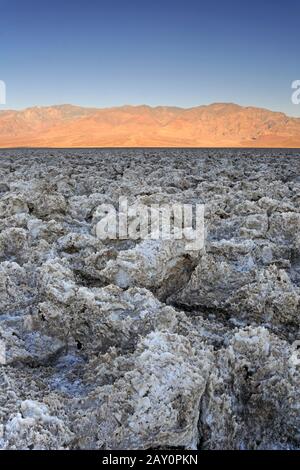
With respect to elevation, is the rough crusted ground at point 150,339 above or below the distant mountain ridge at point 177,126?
below

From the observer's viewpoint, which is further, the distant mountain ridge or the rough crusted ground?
the distant mountain ridge

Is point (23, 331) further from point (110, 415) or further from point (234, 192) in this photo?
point (234, 192)

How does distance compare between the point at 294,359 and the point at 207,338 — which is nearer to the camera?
the point at 294,359

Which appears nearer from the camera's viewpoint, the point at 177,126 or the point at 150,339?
the point at 150,339

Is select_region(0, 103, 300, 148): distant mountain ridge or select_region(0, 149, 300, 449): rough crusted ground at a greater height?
select_region(0, 103, 300, 148): distant mountain ridge

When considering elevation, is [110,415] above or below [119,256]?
below

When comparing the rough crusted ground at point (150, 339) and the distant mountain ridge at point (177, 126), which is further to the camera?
the distant mountain ridge at point (177, 126)

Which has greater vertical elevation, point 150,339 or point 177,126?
point 177,126

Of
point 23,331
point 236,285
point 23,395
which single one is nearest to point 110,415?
point 23,395

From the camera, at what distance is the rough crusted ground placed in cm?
148

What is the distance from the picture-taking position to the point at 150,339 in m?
1.76

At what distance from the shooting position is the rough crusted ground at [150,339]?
4.84 feet

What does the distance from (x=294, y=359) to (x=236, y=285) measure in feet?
3.21
